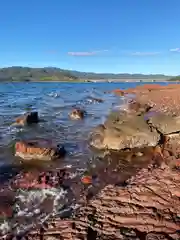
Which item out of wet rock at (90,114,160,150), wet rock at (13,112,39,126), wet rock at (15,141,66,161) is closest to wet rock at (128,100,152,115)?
wet rock at (90,114,160,150)

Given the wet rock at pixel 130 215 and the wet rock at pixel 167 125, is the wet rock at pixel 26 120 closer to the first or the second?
the wet rock at pixel 167 125

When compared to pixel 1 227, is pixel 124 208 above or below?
above

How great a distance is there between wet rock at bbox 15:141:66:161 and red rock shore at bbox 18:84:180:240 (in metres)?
4.86

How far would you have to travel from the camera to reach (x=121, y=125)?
15039 millimetres

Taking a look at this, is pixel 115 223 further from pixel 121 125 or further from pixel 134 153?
pixel 121 125

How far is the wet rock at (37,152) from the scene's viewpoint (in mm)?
12180

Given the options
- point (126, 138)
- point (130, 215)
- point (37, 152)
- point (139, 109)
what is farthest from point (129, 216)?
point (139, 109)

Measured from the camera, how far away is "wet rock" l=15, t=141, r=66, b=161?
40.0 feet

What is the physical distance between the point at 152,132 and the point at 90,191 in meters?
6.77

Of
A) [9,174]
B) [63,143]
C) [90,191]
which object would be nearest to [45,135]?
[63,143]

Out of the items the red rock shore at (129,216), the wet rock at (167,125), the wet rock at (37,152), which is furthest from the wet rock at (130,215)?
the wet rock at (167,125)

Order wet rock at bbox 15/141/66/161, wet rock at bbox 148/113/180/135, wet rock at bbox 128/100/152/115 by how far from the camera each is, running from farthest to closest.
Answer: wet rock at bbox 128/100/152/115 → wet rock at bbox 148/113/180/135 → wet rock at bbox 15/141/66/161

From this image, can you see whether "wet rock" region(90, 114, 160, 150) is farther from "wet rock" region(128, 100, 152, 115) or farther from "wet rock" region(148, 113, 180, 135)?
"wet rock" region(128, 100, 152, 115)

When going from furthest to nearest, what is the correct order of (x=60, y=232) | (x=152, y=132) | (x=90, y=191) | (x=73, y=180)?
(x=152, y=132), (x=73, y=180), (x=90, y=191), (x=60, y=232)
